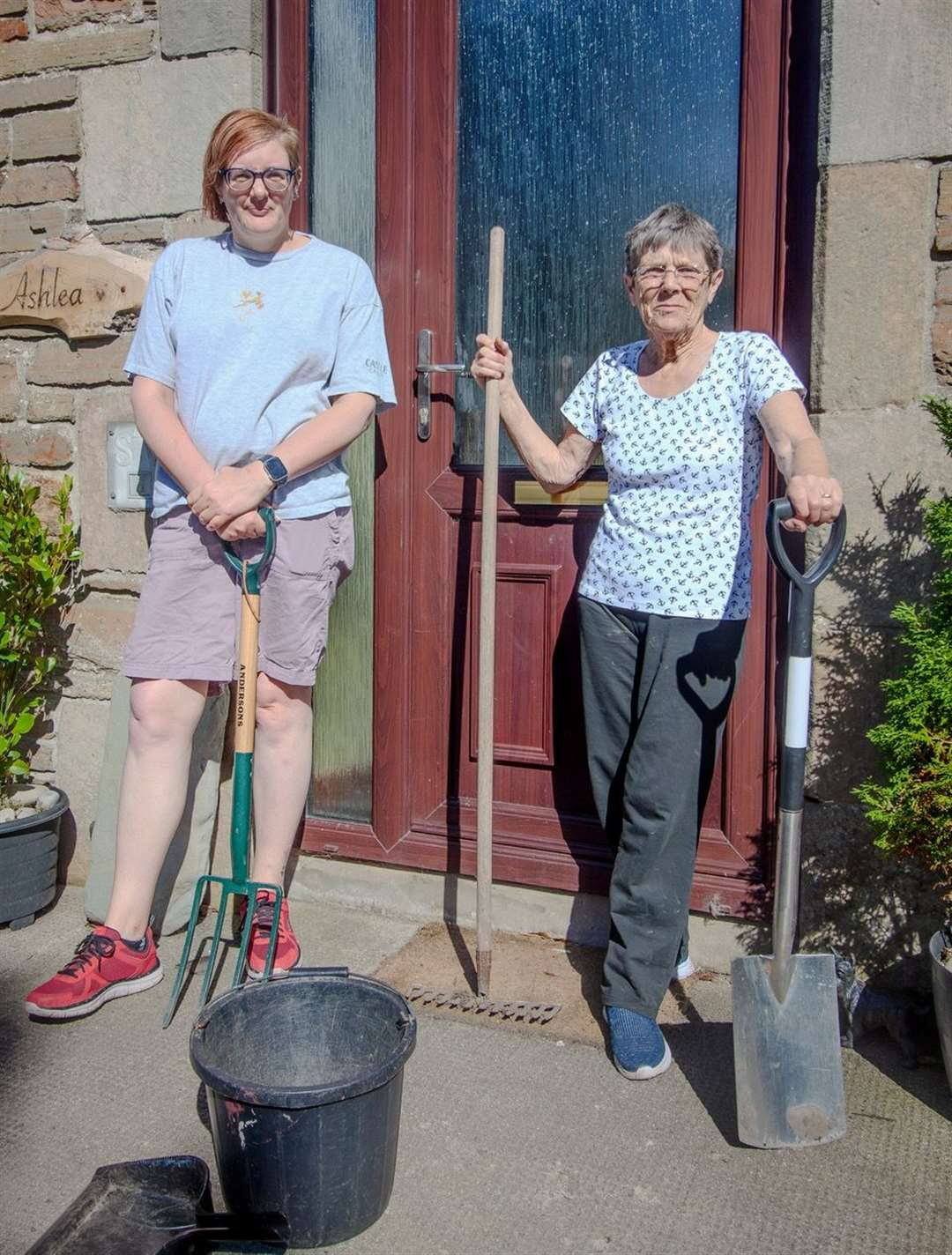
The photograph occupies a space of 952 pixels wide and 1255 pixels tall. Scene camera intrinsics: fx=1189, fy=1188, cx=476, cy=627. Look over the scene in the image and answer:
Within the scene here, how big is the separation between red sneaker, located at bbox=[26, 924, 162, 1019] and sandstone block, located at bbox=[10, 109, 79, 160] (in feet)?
7.85

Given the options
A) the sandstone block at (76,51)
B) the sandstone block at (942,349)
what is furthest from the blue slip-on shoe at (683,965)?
the sandstone block at (76,51)

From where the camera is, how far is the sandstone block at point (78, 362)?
3.70m

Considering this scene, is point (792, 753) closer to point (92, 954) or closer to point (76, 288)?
point (92, 954)

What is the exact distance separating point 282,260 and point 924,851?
6.91ft

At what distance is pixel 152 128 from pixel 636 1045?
2951 mm

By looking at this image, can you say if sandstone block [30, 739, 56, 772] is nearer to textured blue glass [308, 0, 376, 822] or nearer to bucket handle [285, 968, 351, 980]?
textured blue glass [308, 0, 376, 822]

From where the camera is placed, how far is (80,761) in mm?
3842

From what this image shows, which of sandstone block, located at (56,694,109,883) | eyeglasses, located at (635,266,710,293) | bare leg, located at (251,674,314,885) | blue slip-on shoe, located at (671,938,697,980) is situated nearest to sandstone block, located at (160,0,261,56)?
eyeglasses, located at (635,266,710,293)

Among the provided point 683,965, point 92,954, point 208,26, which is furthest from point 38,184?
point 683,965

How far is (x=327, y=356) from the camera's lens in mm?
3047

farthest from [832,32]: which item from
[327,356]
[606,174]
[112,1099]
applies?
[112,1099]

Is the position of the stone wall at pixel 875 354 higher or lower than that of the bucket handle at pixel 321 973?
higher

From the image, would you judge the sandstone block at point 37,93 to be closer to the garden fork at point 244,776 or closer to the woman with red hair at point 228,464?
the woman with red hair at point 228,464

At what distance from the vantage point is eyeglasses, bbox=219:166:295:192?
2895 millimetres
